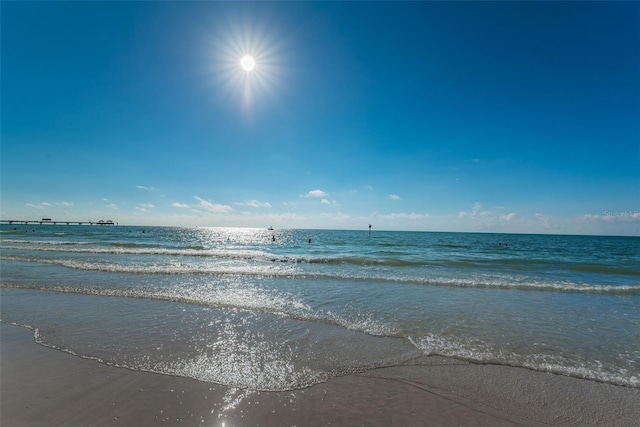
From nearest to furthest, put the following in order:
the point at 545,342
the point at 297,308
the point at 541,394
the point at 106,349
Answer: the point at 541,394
the point at 106,349
the point at 545,342
the point at 297,308

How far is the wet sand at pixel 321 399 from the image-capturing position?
3949mm

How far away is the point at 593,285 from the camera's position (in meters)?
15.5

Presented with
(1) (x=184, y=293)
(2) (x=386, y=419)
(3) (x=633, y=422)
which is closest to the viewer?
(2) (x=386, y=419)

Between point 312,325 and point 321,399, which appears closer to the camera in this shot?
point 321,399

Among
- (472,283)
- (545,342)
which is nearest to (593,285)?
(472,283)

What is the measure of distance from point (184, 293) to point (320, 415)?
364 inches

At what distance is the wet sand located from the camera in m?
3.95

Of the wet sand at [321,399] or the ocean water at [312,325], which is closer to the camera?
the wet sand at [321,399]

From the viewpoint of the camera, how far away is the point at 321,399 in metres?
4.43

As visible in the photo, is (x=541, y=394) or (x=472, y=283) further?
(x=472, y=283)

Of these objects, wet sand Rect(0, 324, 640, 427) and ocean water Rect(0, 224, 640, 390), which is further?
ocean water Rect(0, 224, 640, 390)

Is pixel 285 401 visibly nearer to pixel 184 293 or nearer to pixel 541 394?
pixel 541 394

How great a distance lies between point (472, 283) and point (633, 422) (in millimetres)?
10858

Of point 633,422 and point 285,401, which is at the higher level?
point 285,401
